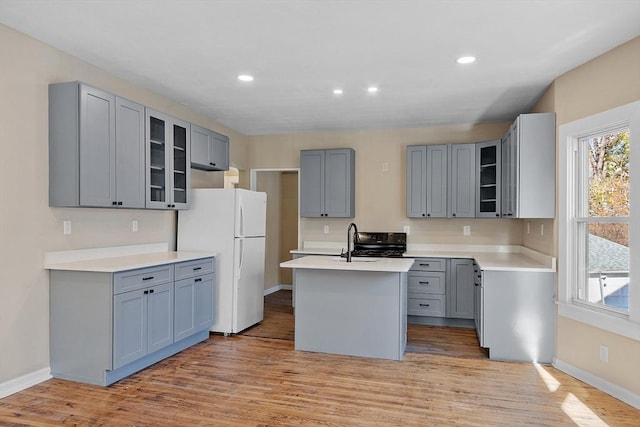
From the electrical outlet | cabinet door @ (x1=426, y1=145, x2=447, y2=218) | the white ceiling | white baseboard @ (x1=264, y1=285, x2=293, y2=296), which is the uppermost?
the white ceiling

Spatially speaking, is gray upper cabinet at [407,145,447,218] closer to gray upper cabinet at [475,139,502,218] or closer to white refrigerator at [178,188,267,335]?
gray upper cabinet at [475,139,502,218]

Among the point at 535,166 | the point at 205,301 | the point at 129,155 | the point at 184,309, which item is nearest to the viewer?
the point at 129,155

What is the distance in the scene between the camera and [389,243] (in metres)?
5.96

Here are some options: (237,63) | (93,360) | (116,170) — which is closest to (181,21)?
(237,63)

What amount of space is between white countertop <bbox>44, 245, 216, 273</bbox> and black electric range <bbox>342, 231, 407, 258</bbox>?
2277 mm

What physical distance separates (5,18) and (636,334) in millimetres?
4754

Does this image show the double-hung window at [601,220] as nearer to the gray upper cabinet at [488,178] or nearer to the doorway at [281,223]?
the gray upper cabinet at [488,178]

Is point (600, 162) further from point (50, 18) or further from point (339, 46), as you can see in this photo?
point (50, 18)

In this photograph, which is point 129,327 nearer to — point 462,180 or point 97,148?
point 97,148

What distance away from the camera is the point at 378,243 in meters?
6.00

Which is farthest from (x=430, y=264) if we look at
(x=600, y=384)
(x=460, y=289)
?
(x=600, y=384)

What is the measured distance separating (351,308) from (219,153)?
2454mm

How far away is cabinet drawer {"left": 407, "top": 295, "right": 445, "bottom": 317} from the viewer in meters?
5.27

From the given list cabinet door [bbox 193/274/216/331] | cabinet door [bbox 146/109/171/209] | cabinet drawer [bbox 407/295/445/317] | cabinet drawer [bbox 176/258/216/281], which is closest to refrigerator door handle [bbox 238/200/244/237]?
cabinet drawer [bbox 176/258/216/281]
